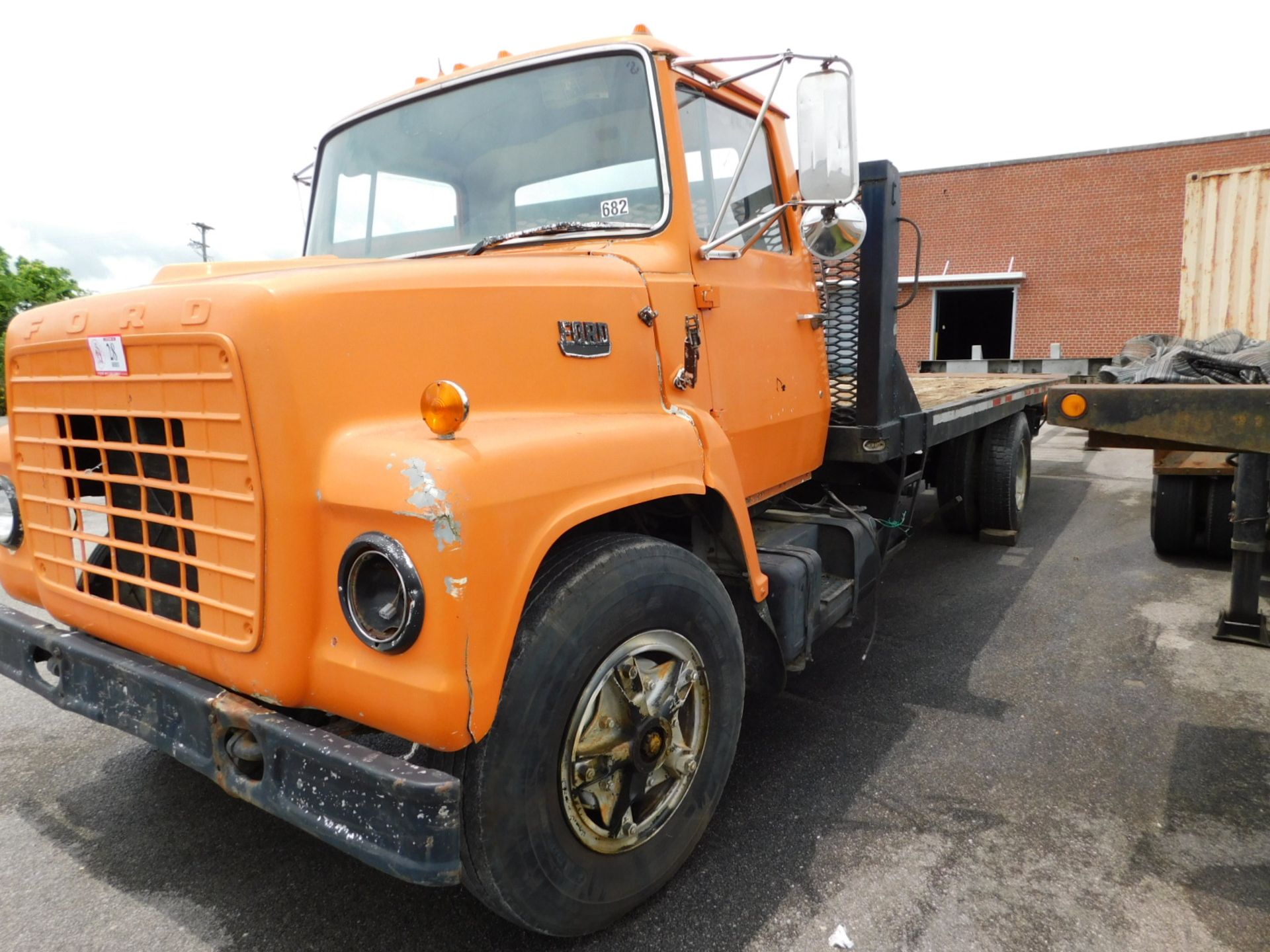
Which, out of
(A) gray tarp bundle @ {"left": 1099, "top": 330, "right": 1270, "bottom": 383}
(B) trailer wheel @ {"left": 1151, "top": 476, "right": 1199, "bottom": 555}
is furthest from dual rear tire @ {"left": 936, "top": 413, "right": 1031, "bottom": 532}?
(B) trailer wheel @ {"left": 1151, "top": 476, "right": 1199, "bottom": 555}

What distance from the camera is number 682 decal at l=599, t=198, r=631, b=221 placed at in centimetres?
282

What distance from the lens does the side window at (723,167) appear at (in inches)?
116

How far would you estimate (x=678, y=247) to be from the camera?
9.09ft

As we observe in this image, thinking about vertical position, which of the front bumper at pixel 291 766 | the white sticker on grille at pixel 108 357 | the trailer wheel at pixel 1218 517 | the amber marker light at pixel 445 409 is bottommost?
the trailer wheel at pixel 1218 517

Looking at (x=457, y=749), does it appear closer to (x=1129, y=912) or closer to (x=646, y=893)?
(x=646, y=893)

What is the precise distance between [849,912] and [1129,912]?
791 millimetres

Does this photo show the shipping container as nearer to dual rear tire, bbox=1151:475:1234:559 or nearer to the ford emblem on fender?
dual rear tire, bbox=1151:475:1234:559

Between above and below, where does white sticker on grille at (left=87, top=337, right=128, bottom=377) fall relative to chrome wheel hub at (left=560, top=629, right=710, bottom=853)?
above

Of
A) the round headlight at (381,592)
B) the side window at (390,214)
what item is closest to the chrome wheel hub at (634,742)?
the round headlight at (381,592)

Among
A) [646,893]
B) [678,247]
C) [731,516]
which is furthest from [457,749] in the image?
[678,247]

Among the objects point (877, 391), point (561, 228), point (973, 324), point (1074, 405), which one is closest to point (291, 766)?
point (561, 228)

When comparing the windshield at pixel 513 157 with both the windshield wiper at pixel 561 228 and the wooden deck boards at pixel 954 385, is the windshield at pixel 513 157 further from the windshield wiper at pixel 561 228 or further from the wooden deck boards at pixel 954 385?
the wooden deck boards at pixel 954 385

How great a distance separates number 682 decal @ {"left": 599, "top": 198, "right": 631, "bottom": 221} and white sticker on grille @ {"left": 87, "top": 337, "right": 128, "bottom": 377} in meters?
1.51

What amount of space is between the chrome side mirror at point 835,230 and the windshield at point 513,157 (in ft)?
1.83
